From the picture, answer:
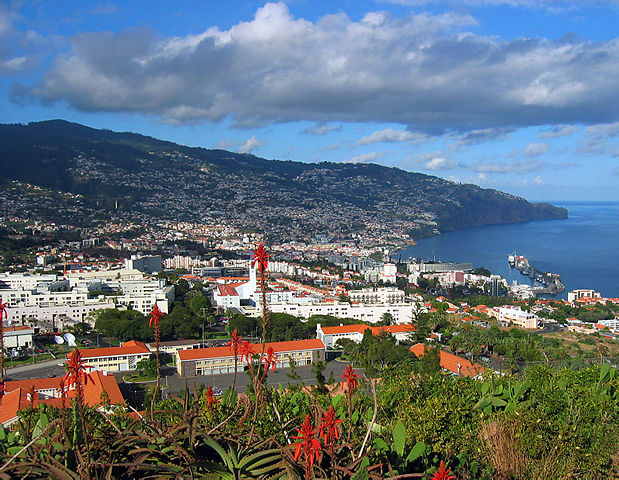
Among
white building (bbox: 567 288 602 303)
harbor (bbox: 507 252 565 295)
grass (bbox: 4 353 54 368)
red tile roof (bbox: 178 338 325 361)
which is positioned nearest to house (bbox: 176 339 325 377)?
red tile roof (bbox: 178 338 325 361)

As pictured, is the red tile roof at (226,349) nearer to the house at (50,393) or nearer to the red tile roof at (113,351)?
the red tile roof at (113,351)

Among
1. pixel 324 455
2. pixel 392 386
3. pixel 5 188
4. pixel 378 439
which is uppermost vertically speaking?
pixel 5 188

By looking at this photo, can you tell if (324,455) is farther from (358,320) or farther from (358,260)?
(358,260)

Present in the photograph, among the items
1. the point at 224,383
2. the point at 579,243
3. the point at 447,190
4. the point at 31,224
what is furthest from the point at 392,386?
the point at 447,190

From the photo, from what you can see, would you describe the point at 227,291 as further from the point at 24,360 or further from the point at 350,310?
the point at 24,360

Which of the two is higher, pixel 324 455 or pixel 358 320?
pixel 324 455

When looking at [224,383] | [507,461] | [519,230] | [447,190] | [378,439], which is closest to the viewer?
[378,439]
